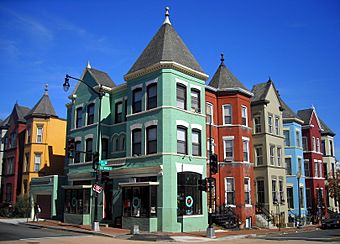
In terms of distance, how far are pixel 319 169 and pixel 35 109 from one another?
36928 mm

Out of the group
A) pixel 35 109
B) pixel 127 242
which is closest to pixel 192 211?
pixel 127 242

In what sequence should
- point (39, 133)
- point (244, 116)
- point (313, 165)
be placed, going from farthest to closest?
point (313, 165), point (39, 133), point (244, 116)

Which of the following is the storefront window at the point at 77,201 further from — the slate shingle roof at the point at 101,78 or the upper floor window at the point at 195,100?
the upper floor window at the point at 195,100

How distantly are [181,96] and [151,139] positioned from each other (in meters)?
4.05

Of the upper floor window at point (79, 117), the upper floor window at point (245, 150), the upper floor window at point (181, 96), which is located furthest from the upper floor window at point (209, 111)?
the upper floor window at point (79, 117)

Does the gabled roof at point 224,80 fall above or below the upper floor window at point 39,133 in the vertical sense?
above

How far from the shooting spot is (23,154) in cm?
4650

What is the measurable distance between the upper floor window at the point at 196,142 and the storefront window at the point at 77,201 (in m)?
10.3

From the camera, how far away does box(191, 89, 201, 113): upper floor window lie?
2944cm

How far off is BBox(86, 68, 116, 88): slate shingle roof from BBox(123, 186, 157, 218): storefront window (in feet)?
36.5

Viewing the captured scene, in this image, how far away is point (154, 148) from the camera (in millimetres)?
27234

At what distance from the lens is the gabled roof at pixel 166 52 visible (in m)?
28.3

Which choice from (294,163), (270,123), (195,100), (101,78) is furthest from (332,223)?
(101,78)

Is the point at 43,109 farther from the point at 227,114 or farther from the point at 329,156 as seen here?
the point at 329,156
